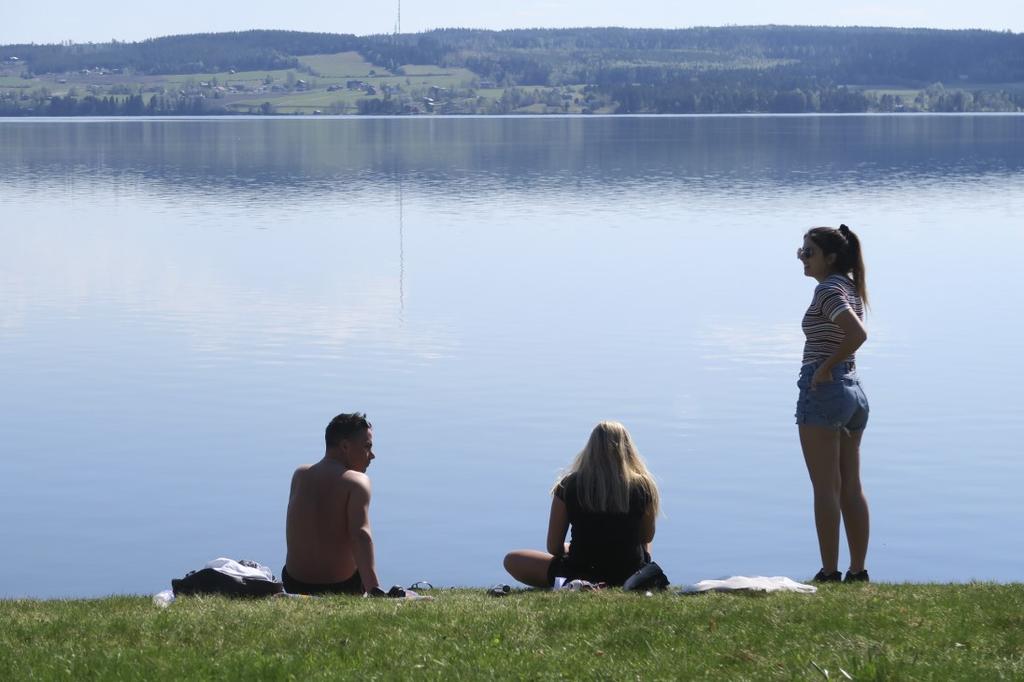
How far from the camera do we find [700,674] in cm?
742

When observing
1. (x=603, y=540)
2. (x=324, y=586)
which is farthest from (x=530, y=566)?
(x=324, y=586)

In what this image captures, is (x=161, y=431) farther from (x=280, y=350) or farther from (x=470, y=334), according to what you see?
(x=470, y=334)

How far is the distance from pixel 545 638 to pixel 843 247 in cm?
335

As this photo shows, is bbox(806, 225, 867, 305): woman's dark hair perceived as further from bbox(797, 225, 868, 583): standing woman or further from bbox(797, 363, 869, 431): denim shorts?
bbox(797, 363, 869, 431): denim shorts

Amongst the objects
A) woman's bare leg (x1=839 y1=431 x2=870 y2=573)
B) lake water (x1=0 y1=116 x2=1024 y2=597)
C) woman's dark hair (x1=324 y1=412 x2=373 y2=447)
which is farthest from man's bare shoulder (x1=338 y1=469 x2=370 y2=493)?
lake water (x1=0 y1=116 x2=1024 y2=597)

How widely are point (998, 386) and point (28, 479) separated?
491 inches

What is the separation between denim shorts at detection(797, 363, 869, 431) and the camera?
9.79m

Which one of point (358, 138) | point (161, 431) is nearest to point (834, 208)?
point (161, 431)

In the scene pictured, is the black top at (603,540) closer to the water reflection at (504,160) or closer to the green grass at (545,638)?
the green grass at (545,638)

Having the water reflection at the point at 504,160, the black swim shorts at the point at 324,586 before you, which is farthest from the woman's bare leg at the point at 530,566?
the water reflection at the point at 504,160

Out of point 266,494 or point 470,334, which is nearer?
point 266,494

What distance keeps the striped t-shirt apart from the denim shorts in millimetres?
101

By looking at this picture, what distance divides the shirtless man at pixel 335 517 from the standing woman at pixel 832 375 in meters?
2.75

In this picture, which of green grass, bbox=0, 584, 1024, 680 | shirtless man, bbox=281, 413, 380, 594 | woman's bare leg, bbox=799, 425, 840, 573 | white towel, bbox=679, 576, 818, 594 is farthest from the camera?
woman's bare leg, bbox=799, 425, 840, 573
